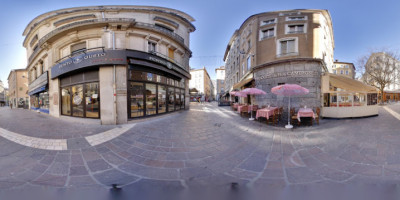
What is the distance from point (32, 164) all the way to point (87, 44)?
306 inches

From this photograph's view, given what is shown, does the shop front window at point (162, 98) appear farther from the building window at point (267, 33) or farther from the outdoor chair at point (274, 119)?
the building window at point (267, 33)

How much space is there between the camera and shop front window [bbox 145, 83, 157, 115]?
9.20m

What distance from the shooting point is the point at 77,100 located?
29.5ft

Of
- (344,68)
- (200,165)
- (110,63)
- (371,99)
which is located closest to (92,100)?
(110,63)

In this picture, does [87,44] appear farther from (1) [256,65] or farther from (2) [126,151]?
(1) [256,65]

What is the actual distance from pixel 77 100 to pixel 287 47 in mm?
15914

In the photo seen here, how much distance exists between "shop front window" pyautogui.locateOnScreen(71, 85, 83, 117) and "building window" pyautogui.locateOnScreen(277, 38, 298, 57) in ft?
48.6

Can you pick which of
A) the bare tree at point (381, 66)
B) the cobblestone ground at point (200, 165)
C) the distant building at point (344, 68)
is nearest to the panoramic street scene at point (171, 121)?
the cobblestone ground at point (200, 165)

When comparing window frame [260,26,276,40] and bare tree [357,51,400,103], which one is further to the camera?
bare tree [357,51,400,103]

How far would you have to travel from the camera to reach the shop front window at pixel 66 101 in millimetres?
9641

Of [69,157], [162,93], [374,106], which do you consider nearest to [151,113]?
[162,93]

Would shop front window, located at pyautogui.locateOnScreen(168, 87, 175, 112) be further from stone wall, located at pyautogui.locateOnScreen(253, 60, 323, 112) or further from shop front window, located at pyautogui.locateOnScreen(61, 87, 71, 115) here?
stone wall, located at pyautogui.locateOnScreen(253, 60, 323, 112)

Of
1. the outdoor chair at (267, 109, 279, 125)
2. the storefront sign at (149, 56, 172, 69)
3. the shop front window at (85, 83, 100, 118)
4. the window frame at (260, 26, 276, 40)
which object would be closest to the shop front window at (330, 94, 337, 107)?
the outdoor chair at (267, 109, 279, 125)

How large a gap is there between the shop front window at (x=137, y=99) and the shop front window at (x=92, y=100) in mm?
1915
